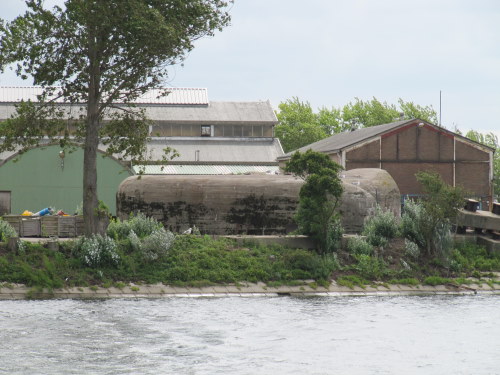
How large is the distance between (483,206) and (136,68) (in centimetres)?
4641

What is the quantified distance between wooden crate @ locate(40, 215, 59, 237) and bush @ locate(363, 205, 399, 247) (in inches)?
635

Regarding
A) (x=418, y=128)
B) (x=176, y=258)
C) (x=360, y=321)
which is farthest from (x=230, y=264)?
(x=418, y=128)

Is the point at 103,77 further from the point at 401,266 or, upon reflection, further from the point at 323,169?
the point at 401,266

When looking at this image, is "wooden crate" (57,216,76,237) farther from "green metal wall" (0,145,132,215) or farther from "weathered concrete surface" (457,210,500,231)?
"weathered concrete surface" (457,210,500,231)

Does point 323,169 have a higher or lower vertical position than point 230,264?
higher

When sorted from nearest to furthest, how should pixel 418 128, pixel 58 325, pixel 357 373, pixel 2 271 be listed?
pixel 357 373 → pixel 58 325 → pixel 2 271 → pixel 418 128

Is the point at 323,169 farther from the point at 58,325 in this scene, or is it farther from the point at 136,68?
the point at 58,325

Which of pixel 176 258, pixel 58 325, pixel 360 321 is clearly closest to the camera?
pixel 58 325

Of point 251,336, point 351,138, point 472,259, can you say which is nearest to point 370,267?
point 472,259

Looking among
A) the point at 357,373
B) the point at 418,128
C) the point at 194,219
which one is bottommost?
the point at 357,373

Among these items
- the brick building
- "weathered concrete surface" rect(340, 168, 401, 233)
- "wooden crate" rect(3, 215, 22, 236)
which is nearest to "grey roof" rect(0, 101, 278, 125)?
the brick building

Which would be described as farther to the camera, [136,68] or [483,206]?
[483,206]

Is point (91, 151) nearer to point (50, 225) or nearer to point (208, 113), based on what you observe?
point (50, 225)

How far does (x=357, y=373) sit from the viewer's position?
84.0ft
